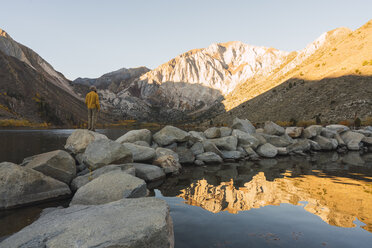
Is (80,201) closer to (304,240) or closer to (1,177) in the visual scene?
(1,177)

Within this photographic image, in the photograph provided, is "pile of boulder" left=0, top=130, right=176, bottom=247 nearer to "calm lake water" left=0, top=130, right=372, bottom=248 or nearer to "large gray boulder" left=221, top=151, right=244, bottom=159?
"calm lake water" left=0, top=130, right=372, bottom=248

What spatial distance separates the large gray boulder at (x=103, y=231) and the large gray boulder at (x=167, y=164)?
27.7 ft

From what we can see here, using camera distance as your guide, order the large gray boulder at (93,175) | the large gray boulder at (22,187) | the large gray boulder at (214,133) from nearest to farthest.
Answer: the large gray boulder at (22,187), the large gray boulder at (93,175), the large gray boulder at (214,133)

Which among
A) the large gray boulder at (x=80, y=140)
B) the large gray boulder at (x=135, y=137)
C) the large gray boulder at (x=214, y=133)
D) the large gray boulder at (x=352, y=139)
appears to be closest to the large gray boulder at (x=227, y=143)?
the large gray boulder at (x=214, y=133)

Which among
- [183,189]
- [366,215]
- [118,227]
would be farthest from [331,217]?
[118,227]

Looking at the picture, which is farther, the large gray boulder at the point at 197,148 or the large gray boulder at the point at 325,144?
the large gray boulder at the point at 325,144

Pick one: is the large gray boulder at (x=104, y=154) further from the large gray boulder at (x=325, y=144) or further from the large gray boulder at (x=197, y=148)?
the large gray boulder at (x=325, y=144)

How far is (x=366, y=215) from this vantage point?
6.83 m

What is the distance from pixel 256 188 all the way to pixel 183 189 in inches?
150

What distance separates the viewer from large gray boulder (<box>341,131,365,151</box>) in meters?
25.8

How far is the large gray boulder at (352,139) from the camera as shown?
25797 mm

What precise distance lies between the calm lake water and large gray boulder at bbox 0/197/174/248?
126cm

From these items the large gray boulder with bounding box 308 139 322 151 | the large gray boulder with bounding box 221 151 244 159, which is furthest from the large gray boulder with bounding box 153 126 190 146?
the large gray boulder with bounding box 308 139 322 151

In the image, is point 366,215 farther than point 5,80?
No
